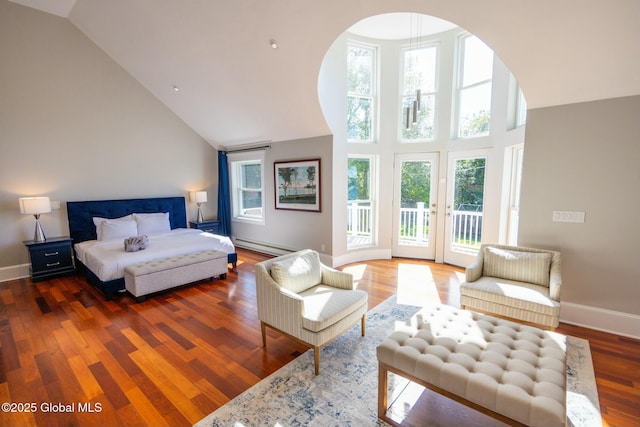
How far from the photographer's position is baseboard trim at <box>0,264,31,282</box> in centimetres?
433

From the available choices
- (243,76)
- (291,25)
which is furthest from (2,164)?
(291,25)

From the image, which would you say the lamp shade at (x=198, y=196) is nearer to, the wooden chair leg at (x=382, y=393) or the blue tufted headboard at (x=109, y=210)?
the blue tufted headboard at (x=109, y=210)

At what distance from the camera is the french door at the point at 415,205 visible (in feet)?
16.8

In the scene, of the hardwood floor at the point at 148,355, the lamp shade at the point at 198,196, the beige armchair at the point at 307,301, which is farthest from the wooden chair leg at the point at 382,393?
the lamp shade at the point at 198,196

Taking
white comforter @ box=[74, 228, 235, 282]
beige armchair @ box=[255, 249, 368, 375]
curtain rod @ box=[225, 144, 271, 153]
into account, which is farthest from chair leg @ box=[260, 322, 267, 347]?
curtain rod @ box=[225, 144, 271, 153]

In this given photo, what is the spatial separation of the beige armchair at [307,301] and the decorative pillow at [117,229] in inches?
137

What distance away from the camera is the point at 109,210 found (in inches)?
202

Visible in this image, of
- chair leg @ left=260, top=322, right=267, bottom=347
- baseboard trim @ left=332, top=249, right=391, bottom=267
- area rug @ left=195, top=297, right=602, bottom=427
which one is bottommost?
area rug @ left=195, top=297, right=602, bottom=427

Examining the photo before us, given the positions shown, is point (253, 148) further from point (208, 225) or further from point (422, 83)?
point (422, 83)

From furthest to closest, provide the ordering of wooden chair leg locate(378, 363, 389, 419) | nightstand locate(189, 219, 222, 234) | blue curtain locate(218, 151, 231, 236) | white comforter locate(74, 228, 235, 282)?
blue curtain locate(218, 151, 231, 236) → nightstand locate(189, 219, 222, 234) → white comforter locate(74, 228, 235, 282) → wooden chair leg locate(378, 363, 389, 419)

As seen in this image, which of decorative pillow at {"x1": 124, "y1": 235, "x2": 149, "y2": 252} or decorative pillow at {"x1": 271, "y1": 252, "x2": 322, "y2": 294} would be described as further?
decorative pillow at {"x1": 124, "y1": 235, "x2": 149, "y2": 252}

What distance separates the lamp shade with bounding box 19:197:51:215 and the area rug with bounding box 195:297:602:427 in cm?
423

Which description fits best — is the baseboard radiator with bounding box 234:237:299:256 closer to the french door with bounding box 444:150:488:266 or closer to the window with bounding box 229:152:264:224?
the window with bounding box 229:152:264:224

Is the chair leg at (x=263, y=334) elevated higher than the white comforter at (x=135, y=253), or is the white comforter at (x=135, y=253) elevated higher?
the white comforter at (x=135, y=253)
